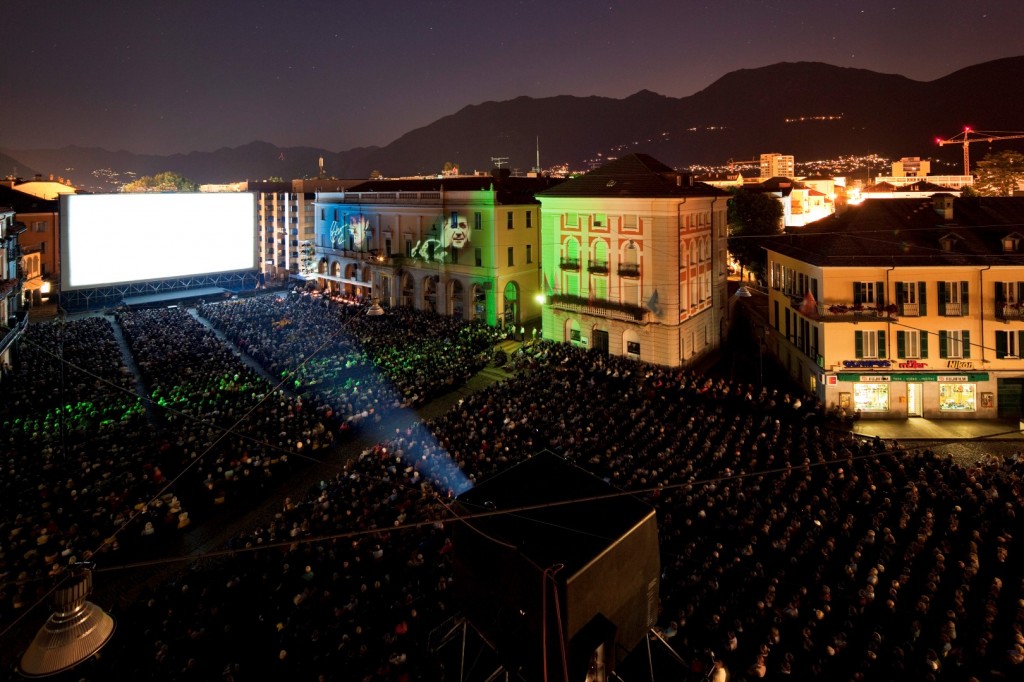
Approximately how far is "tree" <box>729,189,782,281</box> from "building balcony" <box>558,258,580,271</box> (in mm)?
18621

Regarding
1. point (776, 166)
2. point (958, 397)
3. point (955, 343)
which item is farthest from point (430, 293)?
point (776, 166)

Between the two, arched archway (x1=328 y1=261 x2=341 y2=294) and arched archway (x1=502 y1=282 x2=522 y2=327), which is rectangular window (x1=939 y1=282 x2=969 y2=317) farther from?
arched archway (x1=328 y1=261 x2=341 y2=294)

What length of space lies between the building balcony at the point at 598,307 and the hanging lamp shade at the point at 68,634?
29122mm

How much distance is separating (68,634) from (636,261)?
30566 mm

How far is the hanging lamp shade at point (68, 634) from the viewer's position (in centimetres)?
456

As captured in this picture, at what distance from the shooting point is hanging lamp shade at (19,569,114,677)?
4.56 meters

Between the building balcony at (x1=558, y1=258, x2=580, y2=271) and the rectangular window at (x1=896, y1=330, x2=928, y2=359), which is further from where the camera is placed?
the building balcony at (x1=558, y1=258, x2=580, y2=271)

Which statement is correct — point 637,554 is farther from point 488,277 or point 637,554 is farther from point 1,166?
point 1,166

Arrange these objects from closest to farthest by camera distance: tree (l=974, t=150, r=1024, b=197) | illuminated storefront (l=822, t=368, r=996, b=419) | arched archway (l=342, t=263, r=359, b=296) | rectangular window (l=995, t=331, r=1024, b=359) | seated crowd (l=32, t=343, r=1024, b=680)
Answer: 1. seated crowd (l=32, t=343, r=1024, b=680)
2. rectangular window (l=995, t=331, r=1024, b=359)
3. illuminated storefront (l=822, t=368, r=996, b=419)
4. tree (l=974, t=150, r=1024, b=197)
5. arched archway (l=342, t=263, r=359, b=296)

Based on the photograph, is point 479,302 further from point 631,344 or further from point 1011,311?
point 1011,311

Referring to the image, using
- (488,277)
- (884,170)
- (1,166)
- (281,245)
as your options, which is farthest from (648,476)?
(1,166)

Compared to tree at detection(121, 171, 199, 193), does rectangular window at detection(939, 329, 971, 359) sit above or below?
below

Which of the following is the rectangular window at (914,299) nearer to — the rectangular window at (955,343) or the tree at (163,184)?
the rectangular window at (955,343)

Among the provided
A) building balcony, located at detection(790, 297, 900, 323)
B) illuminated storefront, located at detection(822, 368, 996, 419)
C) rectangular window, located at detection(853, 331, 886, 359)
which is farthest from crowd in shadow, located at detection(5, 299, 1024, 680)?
building balcony, located at detection(790, 297, 900, 323)
